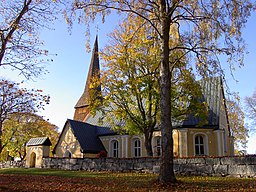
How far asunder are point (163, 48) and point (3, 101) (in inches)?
834

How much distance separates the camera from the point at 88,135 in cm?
2938

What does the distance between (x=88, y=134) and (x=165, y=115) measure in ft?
64.5

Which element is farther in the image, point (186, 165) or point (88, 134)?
point (88, 134)

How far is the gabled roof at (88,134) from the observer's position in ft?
90.6

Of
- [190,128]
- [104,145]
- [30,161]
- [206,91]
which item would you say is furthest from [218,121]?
[30,161]

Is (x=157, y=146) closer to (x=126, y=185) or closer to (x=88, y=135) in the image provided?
(x=88, y=135)

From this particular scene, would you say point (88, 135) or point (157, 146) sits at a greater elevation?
point (88, 135)

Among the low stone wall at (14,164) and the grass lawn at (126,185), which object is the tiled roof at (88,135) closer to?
the low stone wall at (14,164)

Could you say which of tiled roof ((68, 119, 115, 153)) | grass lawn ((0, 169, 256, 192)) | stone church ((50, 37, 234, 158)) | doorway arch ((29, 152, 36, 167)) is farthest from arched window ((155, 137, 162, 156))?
grass lawn ((0, 169, 256, 192))

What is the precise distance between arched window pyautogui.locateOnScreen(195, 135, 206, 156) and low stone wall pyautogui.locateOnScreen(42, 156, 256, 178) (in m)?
9.18

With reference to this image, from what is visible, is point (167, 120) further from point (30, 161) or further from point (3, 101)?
point (3, 101)

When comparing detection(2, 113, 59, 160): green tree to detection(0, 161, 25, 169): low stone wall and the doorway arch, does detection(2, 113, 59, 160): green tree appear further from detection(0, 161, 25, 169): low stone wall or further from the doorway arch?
the doorway arch

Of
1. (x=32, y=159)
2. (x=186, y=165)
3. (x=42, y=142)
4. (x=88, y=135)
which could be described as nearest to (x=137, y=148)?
(x=88, y=135)

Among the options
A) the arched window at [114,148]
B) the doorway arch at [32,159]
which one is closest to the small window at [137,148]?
the arched window at [114,148]
